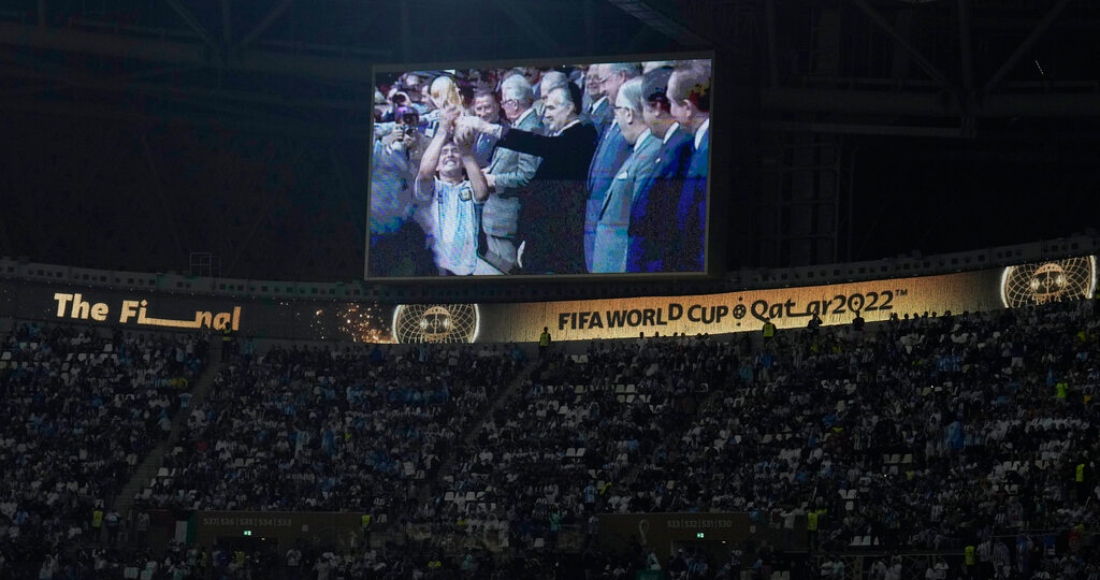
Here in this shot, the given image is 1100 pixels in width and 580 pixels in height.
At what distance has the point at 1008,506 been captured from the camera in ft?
149

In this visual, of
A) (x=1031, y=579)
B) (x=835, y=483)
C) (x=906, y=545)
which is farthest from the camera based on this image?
(x=835, y=483)

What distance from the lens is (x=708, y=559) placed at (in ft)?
159

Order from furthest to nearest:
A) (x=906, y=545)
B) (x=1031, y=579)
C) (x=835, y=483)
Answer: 1. (x=835, y=483)
2. (x=906, y=545)
3. (x=1031, y=579)

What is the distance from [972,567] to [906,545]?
7.10 ft

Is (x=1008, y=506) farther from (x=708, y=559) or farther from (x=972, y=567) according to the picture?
(x=708, y=559)

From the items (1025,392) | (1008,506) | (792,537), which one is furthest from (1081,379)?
(792,537)

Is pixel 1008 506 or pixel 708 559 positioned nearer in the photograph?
pixel 1008 506

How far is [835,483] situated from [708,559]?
12.7ft

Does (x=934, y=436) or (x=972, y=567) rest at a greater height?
(x=934, y=436)

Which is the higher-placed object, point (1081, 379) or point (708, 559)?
point (1081, 379)

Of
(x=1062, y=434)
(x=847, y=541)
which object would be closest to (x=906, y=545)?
(x=847, y=541)

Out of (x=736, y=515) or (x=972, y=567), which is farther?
(x=736, y=515)

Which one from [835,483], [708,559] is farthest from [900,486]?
[708,559]

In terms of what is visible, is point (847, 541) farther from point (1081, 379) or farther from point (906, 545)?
point (1081, 379)
